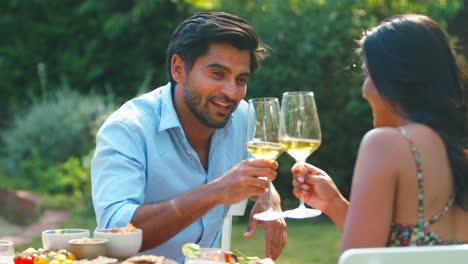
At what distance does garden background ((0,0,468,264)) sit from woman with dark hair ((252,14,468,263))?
5.14m

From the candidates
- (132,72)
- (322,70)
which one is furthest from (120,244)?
(132,72)

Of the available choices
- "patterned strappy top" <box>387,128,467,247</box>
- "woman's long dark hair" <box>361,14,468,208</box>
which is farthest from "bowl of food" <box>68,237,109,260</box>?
"woman's long dark hair" <box>361,14,468,208</box>

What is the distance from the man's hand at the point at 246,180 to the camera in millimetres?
2395

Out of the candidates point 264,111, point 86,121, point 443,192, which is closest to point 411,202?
point 443,192

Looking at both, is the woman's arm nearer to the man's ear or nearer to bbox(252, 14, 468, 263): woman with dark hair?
bbox(252, 14, 468, 263): woman with dark hair

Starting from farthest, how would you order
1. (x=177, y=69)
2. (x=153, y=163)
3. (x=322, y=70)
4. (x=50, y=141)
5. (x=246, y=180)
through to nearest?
(x=50, y=141)
(x=322, y=70)
(x=177, y=69)
(x=153, y=163)
(x=246, y=180)

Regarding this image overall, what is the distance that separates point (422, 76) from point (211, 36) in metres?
1.45

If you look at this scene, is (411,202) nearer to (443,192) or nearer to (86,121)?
(443,192)

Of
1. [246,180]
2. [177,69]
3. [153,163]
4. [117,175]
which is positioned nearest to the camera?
[246,180]

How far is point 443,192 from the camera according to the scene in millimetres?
1979

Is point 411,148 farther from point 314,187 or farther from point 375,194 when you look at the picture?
point 314,187

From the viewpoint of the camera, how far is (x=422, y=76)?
1.98 m

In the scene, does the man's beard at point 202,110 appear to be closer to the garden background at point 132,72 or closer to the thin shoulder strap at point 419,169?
the thin shoulder strap at point 419,169

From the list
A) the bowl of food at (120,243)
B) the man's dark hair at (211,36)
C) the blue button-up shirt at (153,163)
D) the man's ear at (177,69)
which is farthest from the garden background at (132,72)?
the bowl of food at (120,243)
